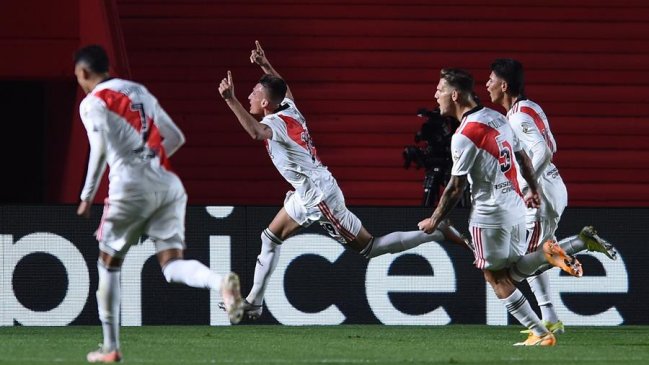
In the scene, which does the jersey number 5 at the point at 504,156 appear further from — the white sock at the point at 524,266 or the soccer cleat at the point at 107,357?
the soccer cleat at the point at 107,357

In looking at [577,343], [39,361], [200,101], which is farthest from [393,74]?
[39,361]

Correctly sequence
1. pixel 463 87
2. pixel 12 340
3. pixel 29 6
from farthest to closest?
pixel 29 6 < pixel 12 340 < pixel 463 87

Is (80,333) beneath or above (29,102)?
beneath

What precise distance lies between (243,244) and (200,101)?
10.9 feet

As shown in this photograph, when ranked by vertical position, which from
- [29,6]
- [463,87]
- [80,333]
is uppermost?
[29,6]

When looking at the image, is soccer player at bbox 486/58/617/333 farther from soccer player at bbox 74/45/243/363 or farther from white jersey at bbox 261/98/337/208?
soccer player at bbox 74/45/243/363

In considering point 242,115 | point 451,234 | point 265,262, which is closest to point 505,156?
point 451,234

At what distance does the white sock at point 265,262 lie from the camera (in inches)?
455

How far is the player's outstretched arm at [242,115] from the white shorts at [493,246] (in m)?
1.78

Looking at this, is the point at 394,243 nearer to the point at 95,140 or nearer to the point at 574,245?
the point at 574,245

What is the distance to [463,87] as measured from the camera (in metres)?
9.66

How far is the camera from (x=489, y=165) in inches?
380

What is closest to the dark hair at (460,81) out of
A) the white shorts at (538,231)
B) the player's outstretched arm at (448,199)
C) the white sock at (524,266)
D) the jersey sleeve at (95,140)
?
the player's outstretched arm at (448,199)

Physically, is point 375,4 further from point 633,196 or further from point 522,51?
point 633,196
